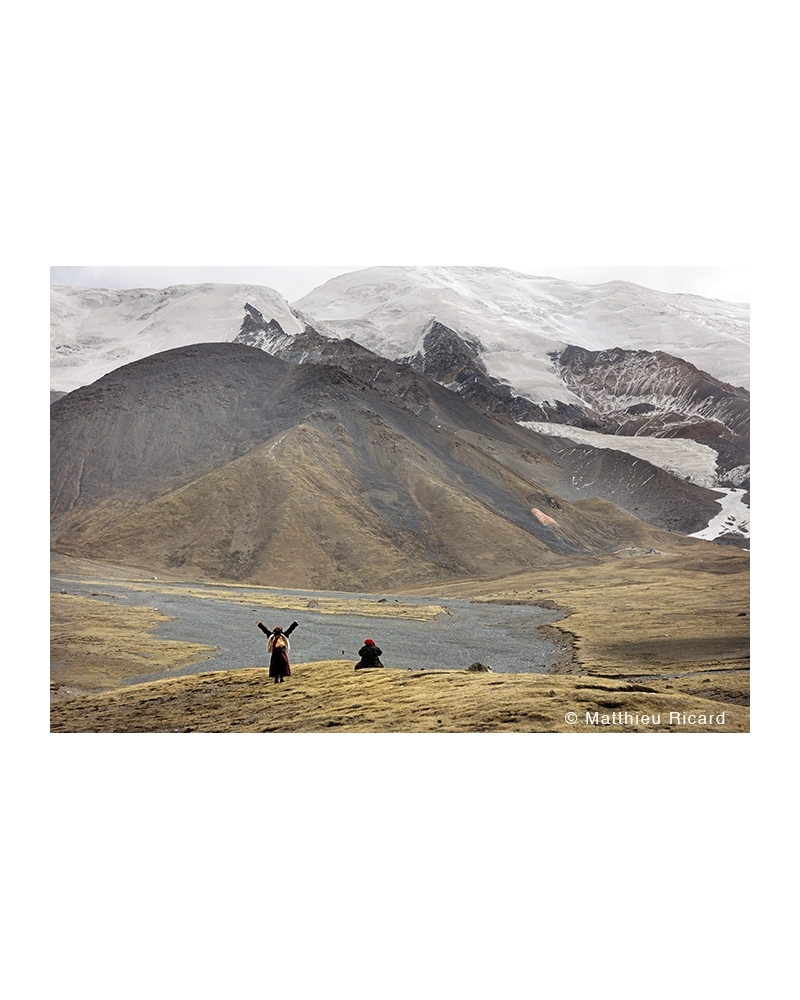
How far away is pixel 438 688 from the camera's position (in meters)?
15.8

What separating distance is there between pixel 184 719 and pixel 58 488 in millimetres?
19326

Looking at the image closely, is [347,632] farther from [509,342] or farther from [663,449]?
[509,342]

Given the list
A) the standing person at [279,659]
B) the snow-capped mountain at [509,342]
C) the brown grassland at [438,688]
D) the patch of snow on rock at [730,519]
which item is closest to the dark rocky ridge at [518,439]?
the snow-capped mountain at [509,342]

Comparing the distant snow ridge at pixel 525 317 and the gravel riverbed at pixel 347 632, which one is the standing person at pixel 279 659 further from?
the distant snow ridge at pixel 525 317

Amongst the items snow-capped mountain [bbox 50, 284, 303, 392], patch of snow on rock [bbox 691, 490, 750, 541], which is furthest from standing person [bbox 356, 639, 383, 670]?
patch of snow on rock [bbox 691, 490, 750, 541]

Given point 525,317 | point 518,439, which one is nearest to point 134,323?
point 525,317

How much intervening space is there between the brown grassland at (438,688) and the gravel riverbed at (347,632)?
0.77 m

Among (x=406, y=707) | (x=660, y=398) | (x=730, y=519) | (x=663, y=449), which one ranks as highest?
(x=660, y=398)

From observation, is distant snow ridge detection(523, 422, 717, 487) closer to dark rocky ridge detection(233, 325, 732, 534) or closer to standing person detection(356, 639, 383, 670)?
dark rocky ridge detection(233, 325, 732, 534)

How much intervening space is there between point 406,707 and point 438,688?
1.05 meters

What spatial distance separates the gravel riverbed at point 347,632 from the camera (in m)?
19.4

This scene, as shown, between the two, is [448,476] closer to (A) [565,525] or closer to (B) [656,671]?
(A) [565,525]

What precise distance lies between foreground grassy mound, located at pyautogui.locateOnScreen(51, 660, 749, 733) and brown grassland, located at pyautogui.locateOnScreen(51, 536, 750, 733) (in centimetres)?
2

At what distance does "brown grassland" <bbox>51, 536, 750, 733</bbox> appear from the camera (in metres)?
14.8
